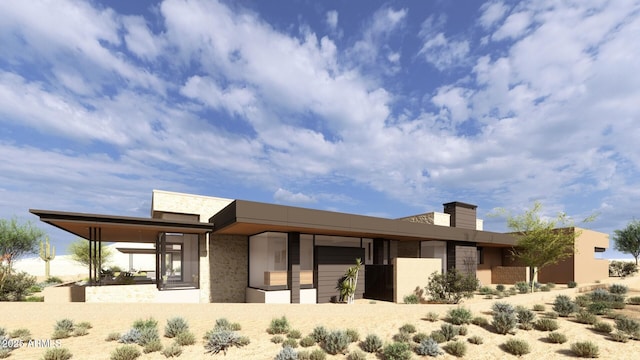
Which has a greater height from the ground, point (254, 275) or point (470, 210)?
point (470, 210)

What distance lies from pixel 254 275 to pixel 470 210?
19.4 metres

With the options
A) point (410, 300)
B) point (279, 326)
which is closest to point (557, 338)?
point (410, 300)

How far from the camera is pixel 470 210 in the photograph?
28562 millimetres

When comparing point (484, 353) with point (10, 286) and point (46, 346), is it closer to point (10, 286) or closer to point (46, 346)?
point (46, 346)

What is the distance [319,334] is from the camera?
11234 mm

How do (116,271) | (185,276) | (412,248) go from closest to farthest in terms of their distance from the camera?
1. (185,276)
2. (412,248)
3. (116,271)

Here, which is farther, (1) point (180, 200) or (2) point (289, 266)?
(1) point (180, 200)

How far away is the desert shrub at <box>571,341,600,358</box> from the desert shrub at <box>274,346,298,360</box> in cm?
843

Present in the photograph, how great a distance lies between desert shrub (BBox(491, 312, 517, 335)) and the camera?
1162 centimetres

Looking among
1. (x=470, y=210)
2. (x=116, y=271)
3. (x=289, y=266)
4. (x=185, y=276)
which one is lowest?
(x=116, y=271)

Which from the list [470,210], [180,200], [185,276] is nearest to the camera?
[180,200]

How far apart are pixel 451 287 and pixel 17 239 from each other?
133 feet

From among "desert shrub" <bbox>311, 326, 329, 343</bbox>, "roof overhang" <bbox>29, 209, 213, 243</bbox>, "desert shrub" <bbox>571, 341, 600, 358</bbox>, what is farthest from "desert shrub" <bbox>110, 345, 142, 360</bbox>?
"desert shrub" <bbox>571, 341, 600, 358</bbox>

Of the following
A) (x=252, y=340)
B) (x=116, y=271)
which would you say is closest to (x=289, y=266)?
(x=252, y=340)
